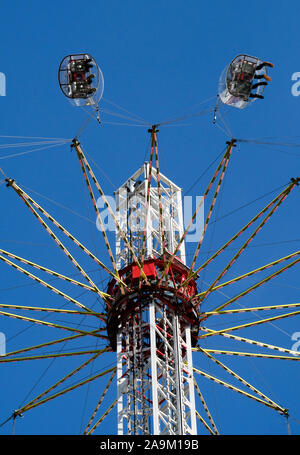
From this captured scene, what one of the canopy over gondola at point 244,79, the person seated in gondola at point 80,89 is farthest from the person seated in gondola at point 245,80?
the person seated in gondola at point 80,89

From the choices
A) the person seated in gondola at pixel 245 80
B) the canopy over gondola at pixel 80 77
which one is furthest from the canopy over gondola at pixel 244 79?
the canopy over gondola at pixel 80 77

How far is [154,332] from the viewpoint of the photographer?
47906 millimetres

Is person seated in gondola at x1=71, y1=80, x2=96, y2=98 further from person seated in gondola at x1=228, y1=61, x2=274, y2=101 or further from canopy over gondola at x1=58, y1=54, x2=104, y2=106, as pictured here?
person seated in gondola at x1=228, y1=61, x2=274, y2=101

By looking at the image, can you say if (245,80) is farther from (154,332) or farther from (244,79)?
(154,332)

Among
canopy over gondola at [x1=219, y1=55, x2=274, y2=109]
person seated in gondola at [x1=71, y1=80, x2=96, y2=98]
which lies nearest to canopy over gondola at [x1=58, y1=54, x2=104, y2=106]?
person seated in gondola at [x1=71, y1=80, x2=96, y2=98]

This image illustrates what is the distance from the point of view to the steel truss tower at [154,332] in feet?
152

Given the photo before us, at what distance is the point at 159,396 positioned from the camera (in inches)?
1895

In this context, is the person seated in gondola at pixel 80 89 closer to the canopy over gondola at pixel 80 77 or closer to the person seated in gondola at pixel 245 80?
the canopy over gondola at pixel 80 77

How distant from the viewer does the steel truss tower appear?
46438 mm

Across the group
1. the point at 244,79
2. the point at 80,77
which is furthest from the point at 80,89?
the point at 244,79

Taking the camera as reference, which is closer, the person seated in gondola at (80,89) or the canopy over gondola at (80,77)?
the canopy over gondola at (80,77)

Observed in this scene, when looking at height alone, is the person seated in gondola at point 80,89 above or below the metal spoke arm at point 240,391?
above

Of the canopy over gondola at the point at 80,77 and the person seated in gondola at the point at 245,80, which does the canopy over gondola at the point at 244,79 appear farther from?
the canopy over gondola at the point at 80,77
